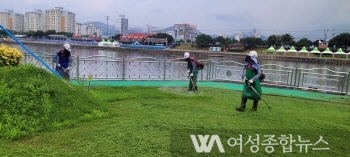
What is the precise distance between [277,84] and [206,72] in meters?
3.13

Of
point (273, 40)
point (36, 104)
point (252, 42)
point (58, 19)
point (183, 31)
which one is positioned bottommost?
point (36, 104)

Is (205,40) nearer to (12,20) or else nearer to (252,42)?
(252,42)

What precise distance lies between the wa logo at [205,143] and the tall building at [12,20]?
10572 centimetres

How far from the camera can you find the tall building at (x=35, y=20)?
10589cm

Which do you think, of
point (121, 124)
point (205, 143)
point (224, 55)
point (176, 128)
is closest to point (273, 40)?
point (224, 55)

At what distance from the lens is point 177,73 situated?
40.7 ft

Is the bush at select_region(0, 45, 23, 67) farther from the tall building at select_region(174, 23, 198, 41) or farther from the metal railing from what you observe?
the tall building at select_region(174, 23, 198, 41)

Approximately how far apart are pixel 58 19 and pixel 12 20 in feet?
50.1

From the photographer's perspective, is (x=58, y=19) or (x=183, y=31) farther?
(x=58, y=19)

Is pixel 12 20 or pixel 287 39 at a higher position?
pixel 12 20

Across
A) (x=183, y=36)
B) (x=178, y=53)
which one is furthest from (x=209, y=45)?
(x=183, y=36)

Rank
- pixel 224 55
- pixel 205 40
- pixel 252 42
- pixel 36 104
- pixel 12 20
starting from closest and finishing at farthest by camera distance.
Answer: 1. pixel 36 104
2. pixel 224 55
3. pixel 252 42
4. pixel 205 40
5. pixel 12 20

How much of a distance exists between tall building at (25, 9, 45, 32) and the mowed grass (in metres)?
112

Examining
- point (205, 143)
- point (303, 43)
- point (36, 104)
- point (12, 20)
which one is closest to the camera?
point (205, 143)
